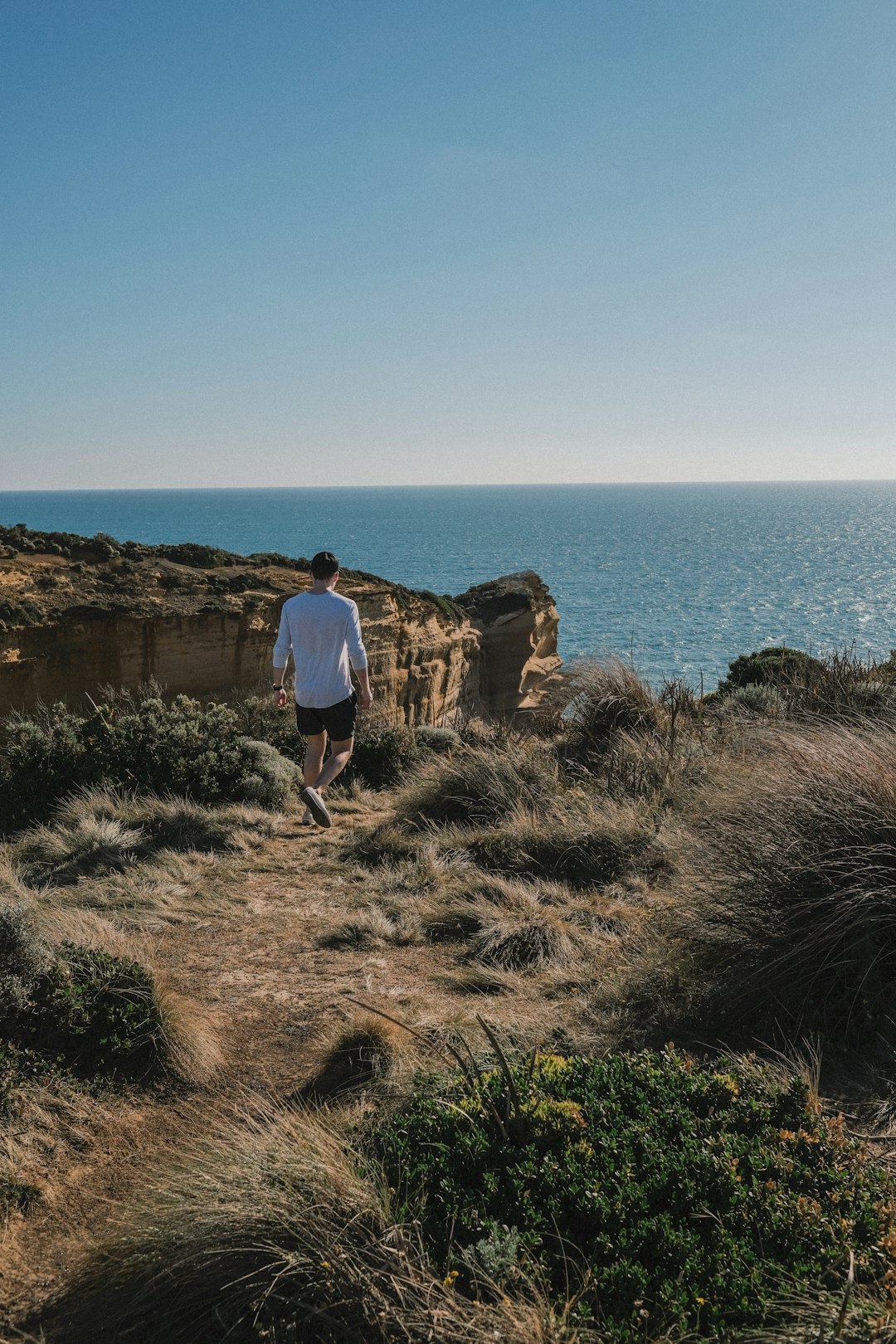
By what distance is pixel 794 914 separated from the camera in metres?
3.79

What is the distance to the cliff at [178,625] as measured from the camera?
50.5ft

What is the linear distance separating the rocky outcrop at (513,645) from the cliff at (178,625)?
1.48 meters

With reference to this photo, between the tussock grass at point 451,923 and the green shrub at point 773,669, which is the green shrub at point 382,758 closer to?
the tussock grass at point 451,923

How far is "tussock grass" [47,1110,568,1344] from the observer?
2.04 metres

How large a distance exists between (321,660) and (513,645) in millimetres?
19022

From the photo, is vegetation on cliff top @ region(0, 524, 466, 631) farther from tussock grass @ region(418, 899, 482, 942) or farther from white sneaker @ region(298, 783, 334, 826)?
tussock grass @ region(418, 899, 482, 942)

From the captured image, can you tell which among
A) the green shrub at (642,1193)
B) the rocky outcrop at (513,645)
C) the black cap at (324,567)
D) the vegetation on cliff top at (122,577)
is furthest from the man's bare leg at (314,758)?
the rocky outcrop at (513,645)

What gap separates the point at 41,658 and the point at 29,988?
1276 centimetres

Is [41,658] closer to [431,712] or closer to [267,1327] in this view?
[431,712]

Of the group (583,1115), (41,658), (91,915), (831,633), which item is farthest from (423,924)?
(831,633)

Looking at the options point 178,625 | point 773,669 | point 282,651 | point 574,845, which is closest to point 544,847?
point 574,845

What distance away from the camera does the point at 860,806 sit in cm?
397

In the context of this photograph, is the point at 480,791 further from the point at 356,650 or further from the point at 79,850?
the point at 79,850

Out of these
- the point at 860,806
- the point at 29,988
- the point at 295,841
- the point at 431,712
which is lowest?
the point at 431,712
